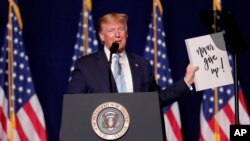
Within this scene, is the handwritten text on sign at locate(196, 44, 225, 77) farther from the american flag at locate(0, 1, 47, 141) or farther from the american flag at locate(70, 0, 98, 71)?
the american flag at locate(0, 1, 47, 141)

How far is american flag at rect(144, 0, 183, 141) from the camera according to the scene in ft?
16.8

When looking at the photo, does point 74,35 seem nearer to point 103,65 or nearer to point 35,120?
point 35,120

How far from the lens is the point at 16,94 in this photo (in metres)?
5.05

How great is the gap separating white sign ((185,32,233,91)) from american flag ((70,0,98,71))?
233 cm

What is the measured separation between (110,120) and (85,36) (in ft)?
9.43

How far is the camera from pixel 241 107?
5121mm

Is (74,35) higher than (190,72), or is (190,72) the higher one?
(74,35)

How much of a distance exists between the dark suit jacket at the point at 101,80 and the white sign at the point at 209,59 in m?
0.16

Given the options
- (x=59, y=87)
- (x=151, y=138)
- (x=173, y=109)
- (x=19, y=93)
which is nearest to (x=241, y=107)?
(x=173, y=109)

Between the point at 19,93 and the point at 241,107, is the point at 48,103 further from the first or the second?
the point at 241,107

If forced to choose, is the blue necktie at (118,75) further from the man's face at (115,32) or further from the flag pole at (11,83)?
the flag pole at (11,83)

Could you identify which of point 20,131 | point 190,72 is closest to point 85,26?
point 20,131

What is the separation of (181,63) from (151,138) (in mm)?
3150

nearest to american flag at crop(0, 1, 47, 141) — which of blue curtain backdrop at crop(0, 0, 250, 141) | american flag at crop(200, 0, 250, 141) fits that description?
blue curtain backdrop at crop(0, 0, 250, 141)
